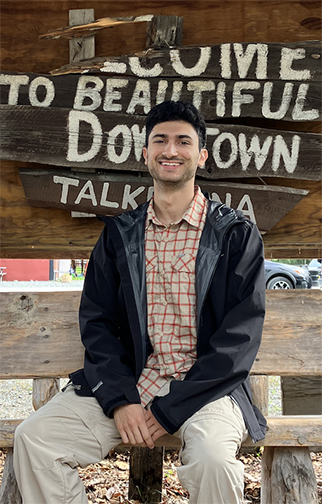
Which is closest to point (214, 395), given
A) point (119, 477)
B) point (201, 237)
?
point (201, 237)

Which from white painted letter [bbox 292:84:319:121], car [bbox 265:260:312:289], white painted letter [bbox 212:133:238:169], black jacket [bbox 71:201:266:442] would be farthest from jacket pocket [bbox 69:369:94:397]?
car [bbox 265:260:312:289]

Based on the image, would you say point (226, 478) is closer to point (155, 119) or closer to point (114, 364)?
point (114, 364)

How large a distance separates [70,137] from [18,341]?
1.44m

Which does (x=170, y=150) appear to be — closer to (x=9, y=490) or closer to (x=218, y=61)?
(x=218, y=61)

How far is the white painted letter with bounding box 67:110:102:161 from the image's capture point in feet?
12.1

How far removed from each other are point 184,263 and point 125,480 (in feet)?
6.87

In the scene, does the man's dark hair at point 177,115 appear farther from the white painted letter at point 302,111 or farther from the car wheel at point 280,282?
the car wheel at point 280,282

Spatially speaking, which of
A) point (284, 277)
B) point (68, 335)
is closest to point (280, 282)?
point (284, 277)

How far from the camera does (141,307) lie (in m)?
2.70

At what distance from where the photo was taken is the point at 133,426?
2436 mm

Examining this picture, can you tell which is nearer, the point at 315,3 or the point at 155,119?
the point at 155,119

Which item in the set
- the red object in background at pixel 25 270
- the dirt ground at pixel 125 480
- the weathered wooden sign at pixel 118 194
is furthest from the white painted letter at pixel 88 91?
the red object in background at pixel 25 270

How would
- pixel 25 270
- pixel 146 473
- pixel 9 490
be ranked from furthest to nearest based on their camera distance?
pixel 25 270 < pixel 146 473 < pixel 9 490

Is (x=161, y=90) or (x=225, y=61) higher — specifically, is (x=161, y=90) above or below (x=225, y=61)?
below
